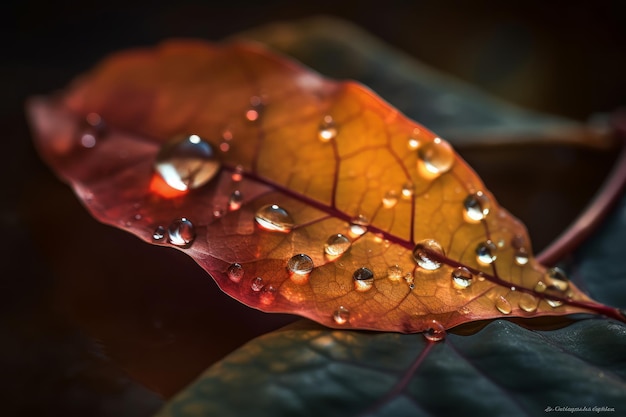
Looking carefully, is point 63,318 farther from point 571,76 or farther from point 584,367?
point 571,76

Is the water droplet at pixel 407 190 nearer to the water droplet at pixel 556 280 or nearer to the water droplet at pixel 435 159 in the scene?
the water droplet at pixel 435 159

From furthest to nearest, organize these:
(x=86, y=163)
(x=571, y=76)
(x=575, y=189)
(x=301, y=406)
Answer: (x=571, y=76) < (x=575, y=189) < (x=86, y=163) < (x=301, y=406)

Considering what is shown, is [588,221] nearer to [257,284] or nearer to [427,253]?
[427,253]

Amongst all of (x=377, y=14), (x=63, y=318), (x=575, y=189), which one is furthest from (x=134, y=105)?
(x=377, y=14)

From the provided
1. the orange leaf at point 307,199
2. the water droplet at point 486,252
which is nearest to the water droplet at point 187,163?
the orange leaf at point 307,199

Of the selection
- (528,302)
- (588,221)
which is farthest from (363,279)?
(588,221)
